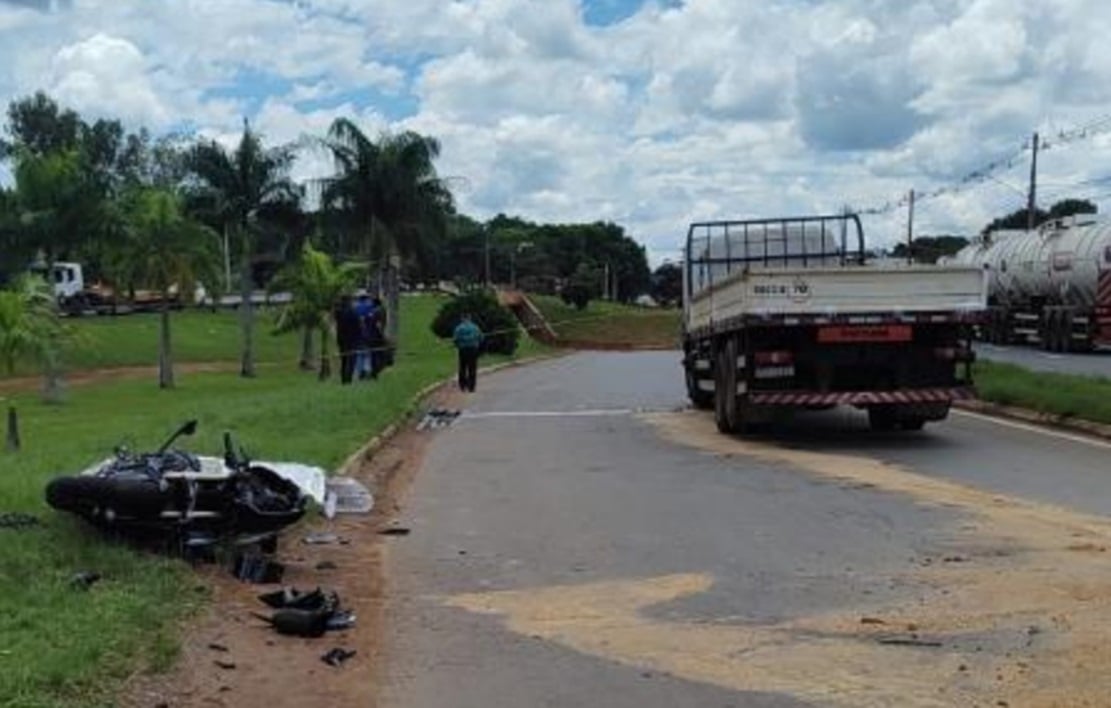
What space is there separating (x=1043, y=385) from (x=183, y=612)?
17752 millimetres

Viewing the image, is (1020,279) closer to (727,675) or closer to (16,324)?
(16,324)

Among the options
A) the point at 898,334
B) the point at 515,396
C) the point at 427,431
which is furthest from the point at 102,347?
the point at 898,334

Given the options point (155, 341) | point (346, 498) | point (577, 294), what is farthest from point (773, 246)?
point (577, 294)

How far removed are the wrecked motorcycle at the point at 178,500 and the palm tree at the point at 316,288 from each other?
43000 millimetres

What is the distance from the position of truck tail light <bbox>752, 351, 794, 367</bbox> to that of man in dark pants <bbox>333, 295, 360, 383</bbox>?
11.6 meters

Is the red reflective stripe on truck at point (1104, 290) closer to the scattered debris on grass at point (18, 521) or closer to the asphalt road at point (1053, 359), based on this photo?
the asphalt road at point (1053, 359)

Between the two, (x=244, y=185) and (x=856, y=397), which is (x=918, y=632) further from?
(x=244, y=185)

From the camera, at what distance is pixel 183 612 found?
827 centimetres

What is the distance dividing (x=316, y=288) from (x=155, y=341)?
2248 cm

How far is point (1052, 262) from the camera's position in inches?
1826

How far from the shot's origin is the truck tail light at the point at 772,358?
1844cm

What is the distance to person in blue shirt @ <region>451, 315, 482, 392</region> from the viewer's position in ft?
105

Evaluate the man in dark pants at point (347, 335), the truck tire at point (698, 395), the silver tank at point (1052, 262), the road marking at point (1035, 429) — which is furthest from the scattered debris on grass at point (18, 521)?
the silver tank at point (1052, 262)

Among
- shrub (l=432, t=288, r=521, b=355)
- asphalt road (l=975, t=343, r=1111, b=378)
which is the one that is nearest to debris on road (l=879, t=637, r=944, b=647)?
asphalt road (l=975, t=343, r=1111, b=378)
